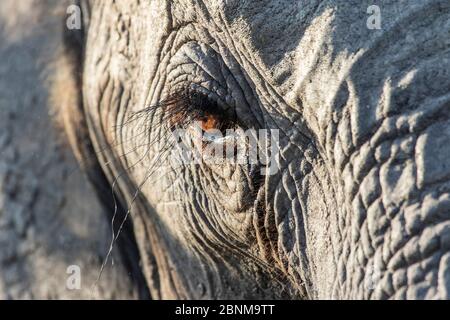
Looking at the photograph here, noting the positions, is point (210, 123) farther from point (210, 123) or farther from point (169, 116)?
point (169, 116)

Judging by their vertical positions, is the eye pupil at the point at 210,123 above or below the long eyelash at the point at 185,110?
below

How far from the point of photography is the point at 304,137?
1864 mm

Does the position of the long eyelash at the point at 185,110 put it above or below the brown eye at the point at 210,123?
above

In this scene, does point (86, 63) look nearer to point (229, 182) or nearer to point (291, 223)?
point (229, 182)

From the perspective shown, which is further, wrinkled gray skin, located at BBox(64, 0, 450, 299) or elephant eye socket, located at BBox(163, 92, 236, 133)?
elephant eye socket, located at BBox(163, 92, 236, 133)

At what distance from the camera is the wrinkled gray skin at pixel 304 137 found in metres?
1.63

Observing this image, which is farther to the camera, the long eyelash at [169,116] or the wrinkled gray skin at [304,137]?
the long eyelash at [169,116]

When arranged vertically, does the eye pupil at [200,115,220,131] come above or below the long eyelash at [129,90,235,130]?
below

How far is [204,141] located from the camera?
2039mm

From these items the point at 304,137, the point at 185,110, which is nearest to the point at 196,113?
the point at 185,110

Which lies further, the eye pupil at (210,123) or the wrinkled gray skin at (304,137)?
the eye pupil at (210,123)

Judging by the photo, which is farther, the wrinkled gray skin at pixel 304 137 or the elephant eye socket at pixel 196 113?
the elephant eye socket at pixel 196 113

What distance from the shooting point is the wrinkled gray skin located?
1.63 meters
